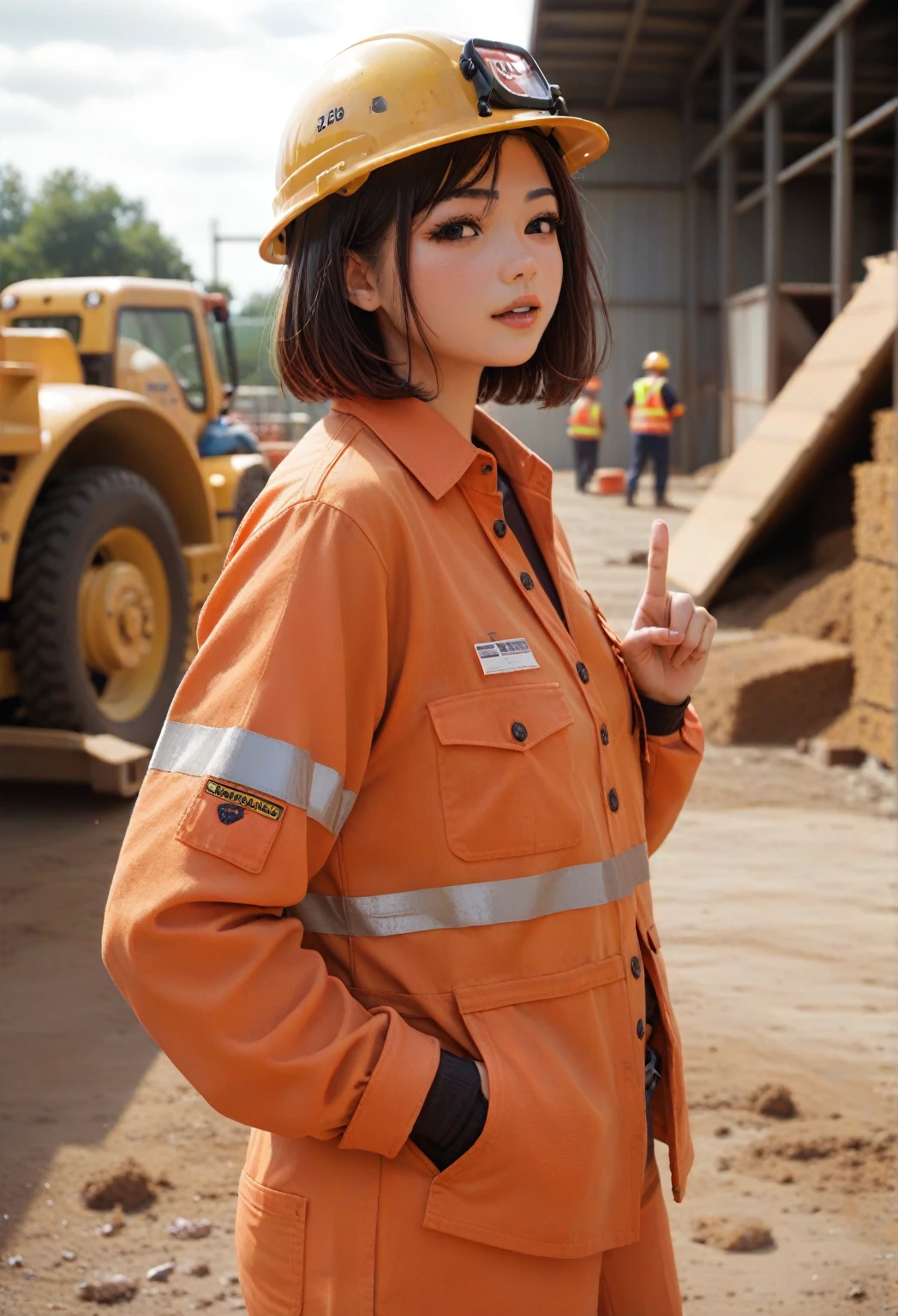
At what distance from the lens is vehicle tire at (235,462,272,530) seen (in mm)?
9188

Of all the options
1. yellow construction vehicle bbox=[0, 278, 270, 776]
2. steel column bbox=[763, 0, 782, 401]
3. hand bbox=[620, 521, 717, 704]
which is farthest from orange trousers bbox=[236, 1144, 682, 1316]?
steel column bbox=[763, 0, 782, 401]

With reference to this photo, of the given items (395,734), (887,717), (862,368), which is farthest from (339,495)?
(862,368)

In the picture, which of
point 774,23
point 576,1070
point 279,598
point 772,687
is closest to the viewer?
point 279,598

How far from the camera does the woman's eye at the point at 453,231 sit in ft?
5.19

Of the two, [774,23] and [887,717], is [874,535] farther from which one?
[774,23]

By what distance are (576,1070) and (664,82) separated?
25588 mm

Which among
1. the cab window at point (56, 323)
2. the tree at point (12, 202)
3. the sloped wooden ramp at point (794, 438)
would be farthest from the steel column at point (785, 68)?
the tree at point (12, 202)

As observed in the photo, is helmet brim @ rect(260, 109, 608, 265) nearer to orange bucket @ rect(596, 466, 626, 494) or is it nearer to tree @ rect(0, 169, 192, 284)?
orange bucket @ rect(596, 466, 626, 494)

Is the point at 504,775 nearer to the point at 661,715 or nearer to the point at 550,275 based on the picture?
the point at 661,715

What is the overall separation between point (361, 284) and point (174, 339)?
24.6ft

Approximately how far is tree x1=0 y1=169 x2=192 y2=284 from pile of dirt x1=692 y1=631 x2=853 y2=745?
53797 millimetres

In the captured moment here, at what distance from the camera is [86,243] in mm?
62219

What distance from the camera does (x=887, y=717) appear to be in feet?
23.5

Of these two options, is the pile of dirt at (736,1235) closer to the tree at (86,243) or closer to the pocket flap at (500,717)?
the pocket flap at (500,717)
